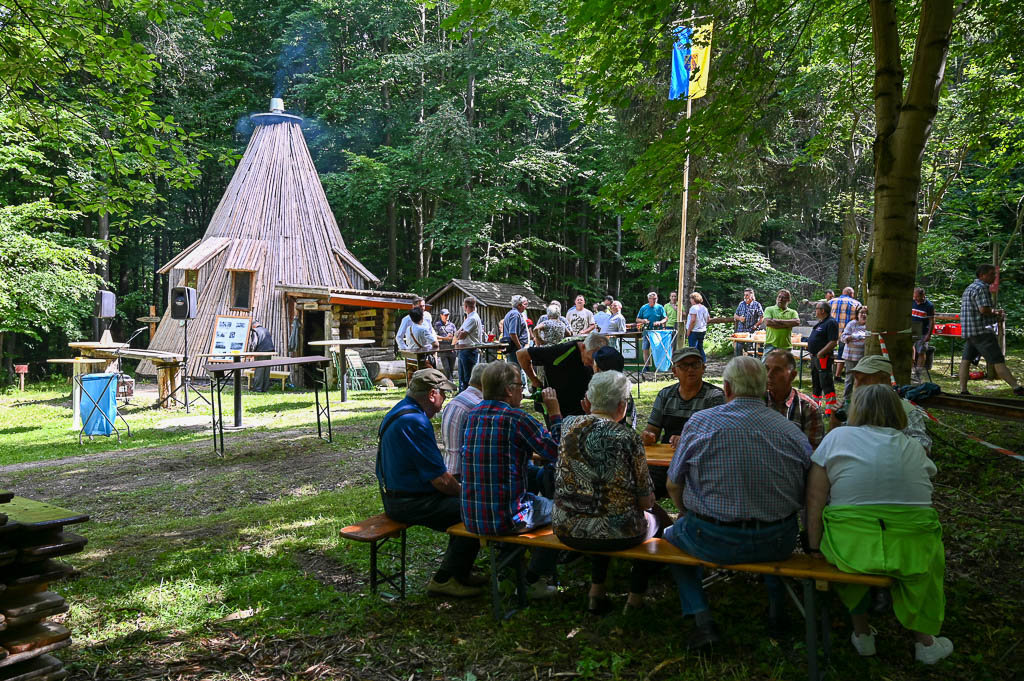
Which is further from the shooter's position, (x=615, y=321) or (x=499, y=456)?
(x=615, y=321)

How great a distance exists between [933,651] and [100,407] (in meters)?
10.7

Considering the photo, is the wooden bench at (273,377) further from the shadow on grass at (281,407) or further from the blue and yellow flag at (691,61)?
the blue and yellow flag at (691,61)

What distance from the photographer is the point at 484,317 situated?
1967 cm

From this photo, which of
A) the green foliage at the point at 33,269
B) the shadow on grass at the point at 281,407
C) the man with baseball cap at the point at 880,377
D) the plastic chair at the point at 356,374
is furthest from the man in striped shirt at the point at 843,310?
the green foliage at the point at 33,269

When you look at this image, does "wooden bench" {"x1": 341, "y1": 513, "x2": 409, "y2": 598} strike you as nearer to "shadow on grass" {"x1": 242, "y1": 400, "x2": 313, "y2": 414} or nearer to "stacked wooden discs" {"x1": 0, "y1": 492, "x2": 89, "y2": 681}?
"stacked wooden discs" {"x1": 0, "y1": 492, "x2": 89, "y2": 681}

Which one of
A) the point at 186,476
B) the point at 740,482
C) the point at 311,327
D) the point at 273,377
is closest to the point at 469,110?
the point at 311,327

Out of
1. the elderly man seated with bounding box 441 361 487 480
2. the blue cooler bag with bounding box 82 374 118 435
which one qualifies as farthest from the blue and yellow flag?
the blue cooler bag with bounding box 82 374 118 435

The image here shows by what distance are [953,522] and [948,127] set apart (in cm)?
1149

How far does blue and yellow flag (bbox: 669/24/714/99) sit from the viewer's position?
5.93m

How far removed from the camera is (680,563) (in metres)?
3.16

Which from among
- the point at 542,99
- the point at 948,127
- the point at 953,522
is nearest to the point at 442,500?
the point at 953,522

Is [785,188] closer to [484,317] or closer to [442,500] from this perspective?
[484,317]

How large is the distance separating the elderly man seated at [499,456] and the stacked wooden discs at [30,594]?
5.94 ft

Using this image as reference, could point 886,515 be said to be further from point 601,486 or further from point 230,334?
point 230,334
